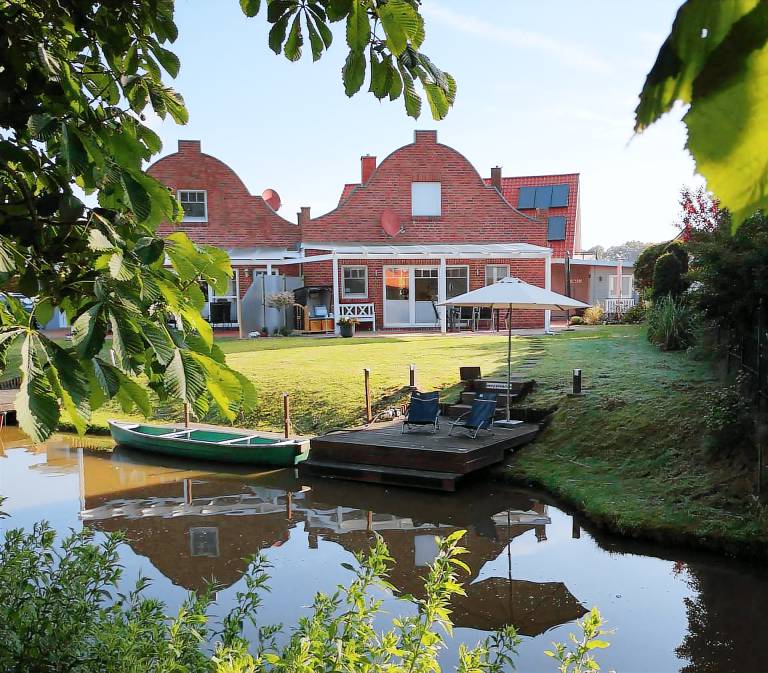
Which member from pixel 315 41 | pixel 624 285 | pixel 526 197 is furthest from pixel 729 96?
pixel 624 285

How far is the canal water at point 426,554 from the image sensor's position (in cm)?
670

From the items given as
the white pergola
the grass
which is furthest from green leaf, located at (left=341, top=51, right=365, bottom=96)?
the white pergola

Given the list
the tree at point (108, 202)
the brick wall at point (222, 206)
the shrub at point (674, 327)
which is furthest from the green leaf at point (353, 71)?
the brick wall at point (222, 206)

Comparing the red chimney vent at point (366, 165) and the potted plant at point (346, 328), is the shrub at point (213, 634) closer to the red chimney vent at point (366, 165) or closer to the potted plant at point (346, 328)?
the potted plant at point (346, 328)

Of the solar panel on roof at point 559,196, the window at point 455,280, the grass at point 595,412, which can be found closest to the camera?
the grass at point 595,412

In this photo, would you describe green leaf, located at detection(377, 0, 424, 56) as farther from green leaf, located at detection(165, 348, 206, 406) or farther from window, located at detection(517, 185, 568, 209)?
window, located at detection(517, 185, 568, 209)

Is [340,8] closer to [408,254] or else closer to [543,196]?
[408,254]

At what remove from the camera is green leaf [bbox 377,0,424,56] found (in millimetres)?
2062

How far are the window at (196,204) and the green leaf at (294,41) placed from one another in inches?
1041

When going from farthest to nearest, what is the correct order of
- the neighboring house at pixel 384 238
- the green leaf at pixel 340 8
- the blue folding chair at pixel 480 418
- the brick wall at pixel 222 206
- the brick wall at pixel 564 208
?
the brick wall at pixel 564 208 < the brick wall at pixel 222 206 < the neighboring house at pixel 384 238 < the blue folding chair at pixel 480 418 < the green leaf at pixel 340 8

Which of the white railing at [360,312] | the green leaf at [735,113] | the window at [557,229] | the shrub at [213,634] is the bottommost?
the white railing at [360,312]

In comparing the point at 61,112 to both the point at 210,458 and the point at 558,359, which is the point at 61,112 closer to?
the point at 210,458

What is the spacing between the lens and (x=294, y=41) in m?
2.77

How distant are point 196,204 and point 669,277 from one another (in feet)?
58.5
